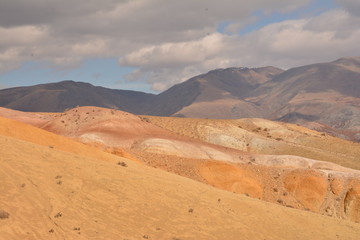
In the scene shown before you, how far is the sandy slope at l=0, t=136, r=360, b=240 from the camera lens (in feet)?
46.8

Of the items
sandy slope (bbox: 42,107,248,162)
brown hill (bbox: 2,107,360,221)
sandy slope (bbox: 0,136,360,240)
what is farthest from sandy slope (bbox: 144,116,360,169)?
sandy slope (bbox: 0,136,360,240)

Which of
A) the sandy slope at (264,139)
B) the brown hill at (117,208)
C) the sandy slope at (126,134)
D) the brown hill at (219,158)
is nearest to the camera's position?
the brown hill at (117,208)

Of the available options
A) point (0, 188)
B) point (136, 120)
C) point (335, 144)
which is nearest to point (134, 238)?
point (0, 188)

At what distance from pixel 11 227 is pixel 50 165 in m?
6.81

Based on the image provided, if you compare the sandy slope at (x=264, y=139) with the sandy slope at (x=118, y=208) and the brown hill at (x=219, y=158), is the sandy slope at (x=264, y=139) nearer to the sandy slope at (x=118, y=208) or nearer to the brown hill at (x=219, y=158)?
the brown hill at (x=219, y=158)

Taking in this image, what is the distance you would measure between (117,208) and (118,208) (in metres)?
0.05

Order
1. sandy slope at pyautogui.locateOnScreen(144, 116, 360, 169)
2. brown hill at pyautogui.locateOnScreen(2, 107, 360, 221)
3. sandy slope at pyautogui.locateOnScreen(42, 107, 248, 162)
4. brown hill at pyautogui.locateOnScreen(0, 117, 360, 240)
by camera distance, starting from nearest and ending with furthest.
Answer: brown hill at pyautogui.locateOnScreen(0, 117, 360, 240)
brown hill at pyautogui.locateOnScreen(2, 107, 360, 221)
sandy slope at pyautogui.locateOnScreen(42, 107, 248, 162)
sandy slope at pyautogui.locateOnScreen(144, 116, 360, 169)

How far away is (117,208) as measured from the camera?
55.6ft

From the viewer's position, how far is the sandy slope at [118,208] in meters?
14.3

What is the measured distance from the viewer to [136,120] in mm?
57406

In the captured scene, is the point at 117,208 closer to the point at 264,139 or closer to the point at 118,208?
the point at 118,208

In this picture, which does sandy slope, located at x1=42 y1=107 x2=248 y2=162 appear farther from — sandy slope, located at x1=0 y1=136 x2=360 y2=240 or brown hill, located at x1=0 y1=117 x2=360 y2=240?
sandy slope, located at x1=0 y1=136 x2=360 y2=240

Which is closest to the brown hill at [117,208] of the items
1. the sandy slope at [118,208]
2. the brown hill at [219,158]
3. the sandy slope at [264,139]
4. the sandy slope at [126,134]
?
the sandy slope at [118,208]

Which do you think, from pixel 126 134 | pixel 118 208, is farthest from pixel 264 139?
pixel 118 208
